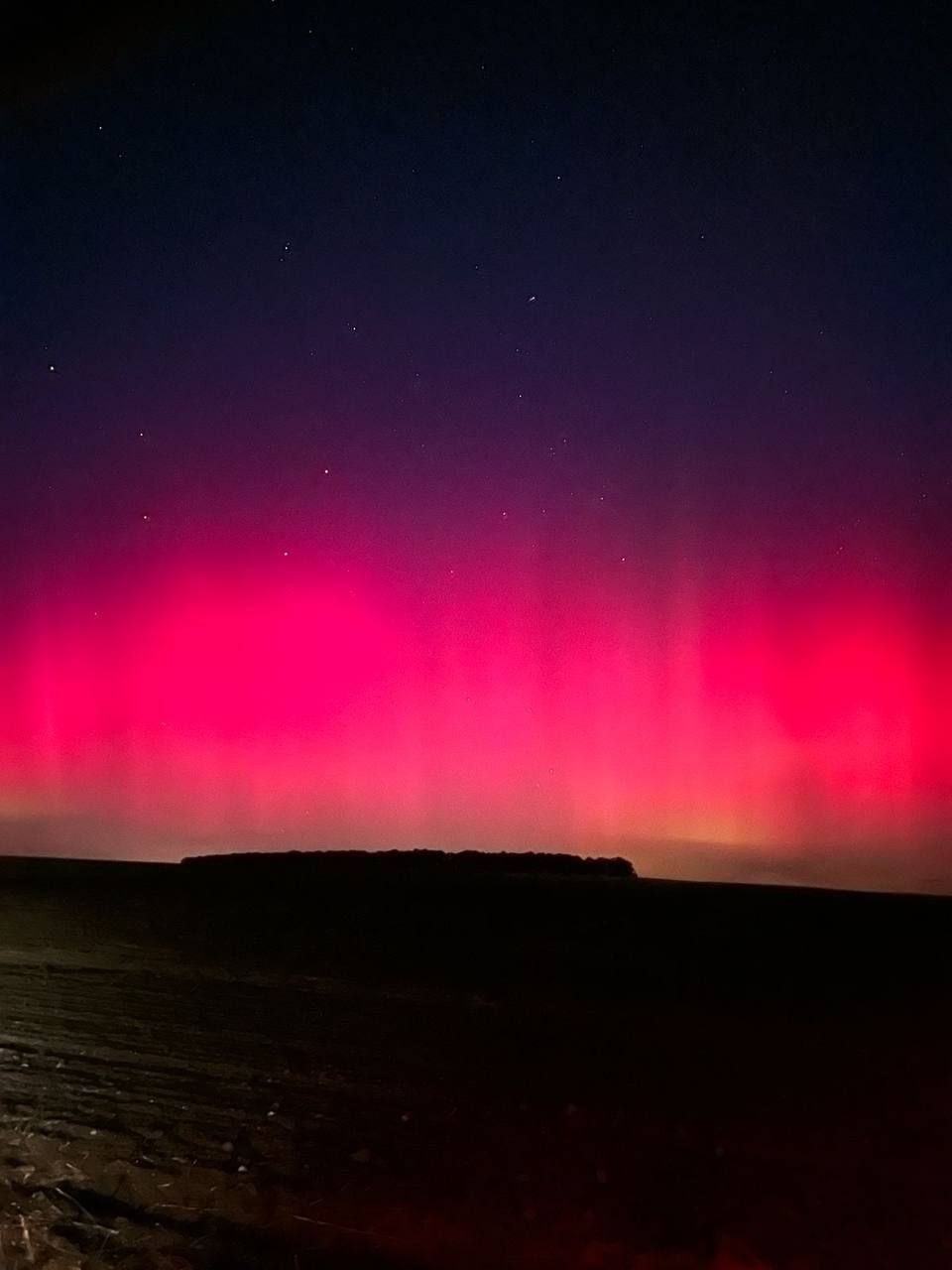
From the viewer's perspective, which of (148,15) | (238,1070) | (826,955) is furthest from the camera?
(826,955)

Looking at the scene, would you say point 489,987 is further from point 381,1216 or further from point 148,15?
point 148,15

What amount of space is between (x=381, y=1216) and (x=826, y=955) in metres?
8.70

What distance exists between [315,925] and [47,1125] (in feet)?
31.1

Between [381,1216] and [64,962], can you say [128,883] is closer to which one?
[64,962]

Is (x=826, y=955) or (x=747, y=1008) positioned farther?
(x=826, y=955)

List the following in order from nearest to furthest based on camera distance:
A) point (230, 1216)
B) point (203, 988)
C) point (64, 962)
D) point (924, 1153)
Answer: point (230, 1216) → point (924, 1153) → point (203, 988) → point (64, 962)

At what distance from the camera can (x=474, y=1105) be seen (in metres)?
6.01

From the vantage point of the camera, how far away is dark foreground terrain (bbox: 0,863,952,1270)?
4.28 m

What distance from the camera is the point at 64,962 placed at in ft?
35.7

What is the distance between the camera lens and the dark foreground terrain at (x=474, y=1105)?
4277 mm

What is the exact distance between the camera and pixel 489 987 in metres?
9.75

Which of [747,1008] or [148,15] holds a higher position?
[148,15]

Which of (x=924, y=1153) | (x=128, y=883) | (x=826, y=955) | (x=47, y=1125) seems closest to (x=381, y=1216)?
(x=47, y=1125)

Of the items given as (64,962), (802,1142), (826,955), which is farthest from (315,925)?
(802,1142)
